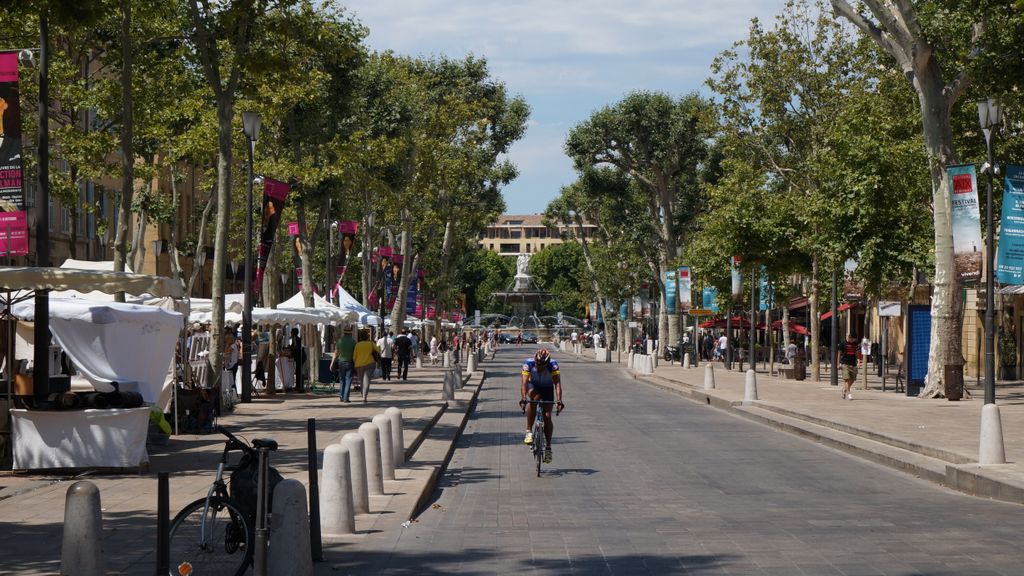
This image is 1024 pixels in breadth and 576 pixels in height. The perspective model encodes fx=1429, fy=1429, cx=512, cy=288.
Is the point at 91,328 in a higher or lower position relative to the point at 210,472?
higher

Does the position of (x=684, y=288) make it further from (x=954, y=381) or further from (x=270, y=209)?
(x=270, y=209)

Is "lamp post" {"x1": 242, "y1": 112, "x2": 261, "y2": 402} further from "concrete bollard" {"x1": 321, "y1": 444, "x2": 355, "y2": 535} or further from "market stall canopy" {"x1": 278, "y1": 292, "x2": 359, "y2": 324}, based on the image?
"concrete bollard" {"x1": 321, "y1": 444, "x2": 355, "y2": 535}

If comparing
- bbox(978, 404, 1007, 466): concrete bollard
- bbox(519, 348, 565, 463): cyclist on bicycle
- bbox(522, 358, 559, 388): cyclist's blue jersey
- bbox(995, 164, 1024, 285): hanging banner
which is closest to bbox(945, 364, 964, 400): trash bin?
bbox(995, 164, 1024, 285): hanging banner

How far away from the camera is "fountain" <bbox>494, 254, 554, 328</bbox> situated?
166 m

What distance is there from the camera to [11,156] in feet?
71.1

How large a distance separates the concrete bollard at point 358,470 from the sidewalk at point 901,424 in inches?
272

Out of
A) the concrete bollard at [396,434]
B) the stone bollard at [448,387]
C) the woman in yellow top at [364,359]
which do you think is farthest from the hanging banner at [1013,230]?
the woman in yellow top at [364,359]

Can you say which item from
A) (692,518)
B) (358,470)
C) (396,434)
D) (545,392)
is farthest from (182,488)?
(545,392)

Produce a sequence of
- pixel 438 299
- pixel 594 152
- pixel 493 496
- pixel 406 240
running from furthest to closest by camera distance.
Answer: pixel 438 299, pixel 594 152, pixel 406 240, pixel 493 496

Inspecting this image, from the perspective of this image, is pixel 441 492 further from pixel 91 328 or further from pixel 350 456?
pixel 91 328

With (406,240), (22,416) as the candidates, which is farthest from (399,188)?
(22,416)

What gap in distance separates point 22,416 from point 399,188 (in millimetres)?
38950

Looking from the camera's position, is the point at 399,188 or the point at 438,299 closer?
the point at 399,188

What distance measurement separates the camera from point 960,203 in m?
30.4
